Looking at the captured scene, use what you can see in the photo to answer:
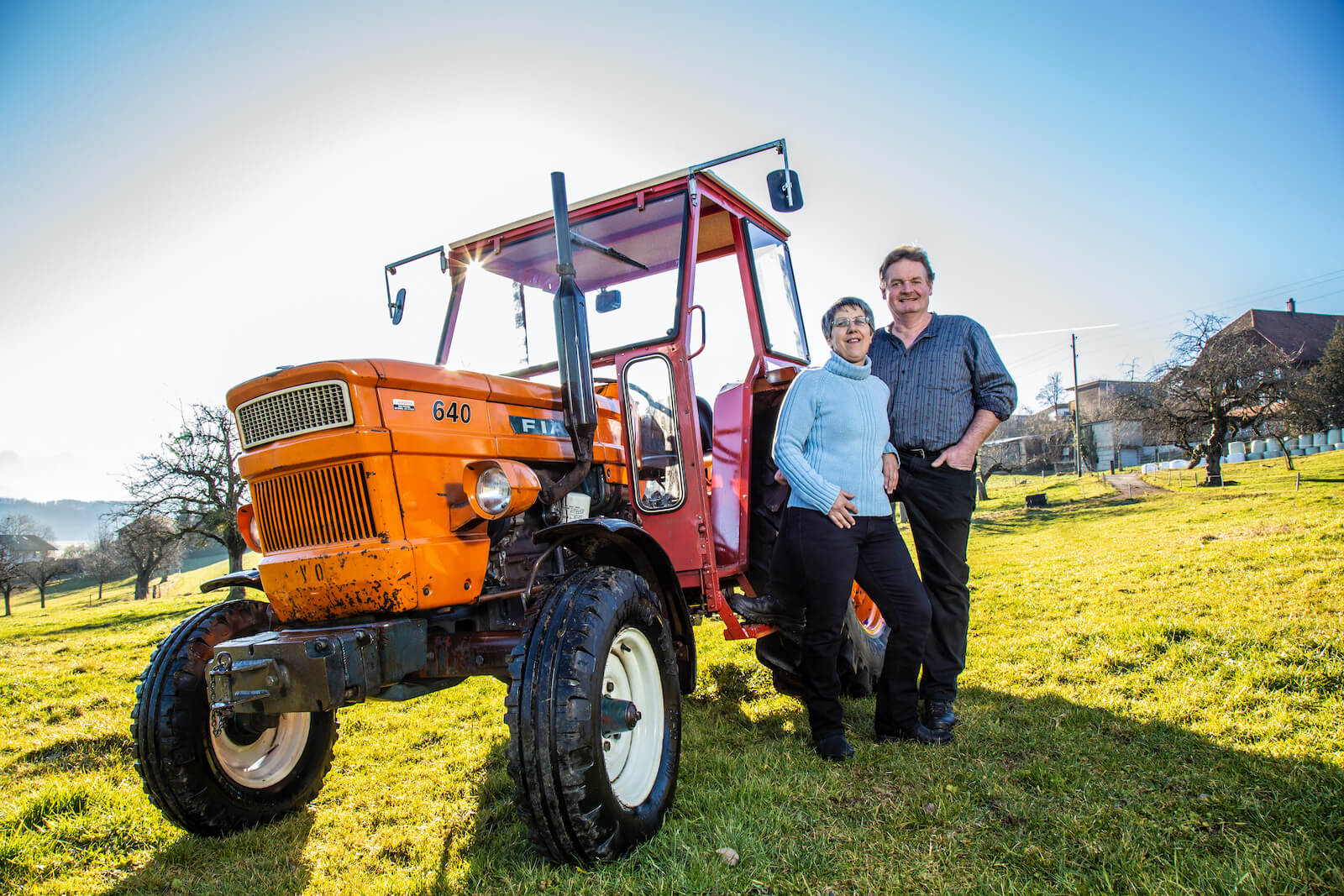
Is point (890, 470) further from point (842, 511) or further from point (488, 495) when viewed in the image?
point (488, 495)

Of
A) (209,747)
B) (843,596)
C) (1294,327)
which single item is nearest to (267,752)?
(209,747)

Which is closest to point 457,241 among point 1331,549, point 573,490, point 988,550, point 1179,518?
point 573,490

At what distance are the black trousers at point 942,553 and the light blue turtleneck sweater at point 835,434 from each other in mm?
276

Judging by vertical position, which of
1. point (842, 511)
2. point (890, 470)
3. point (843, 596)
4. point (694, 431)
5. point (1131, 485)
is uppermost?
point (694, 431)

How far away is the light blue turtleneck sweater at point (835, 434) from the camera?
10.5 feet

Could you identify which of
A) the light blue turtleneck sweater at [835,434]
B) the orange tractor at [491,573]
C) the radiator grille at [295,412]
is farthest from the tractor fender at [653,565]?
the radiator grille at [295,412]

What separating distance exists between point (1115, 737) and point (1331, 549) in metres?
5.42

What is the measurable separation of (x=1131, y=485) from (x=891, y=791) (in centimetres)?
2528

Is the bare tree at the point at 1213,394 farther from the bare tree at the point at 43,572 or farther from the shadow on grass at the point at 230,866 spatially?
the bare tree at the point at 43,572

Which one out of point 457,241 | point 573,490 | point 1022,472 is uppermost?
point 457,241

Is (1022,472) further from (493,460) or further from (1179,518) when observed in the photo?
(493,460)

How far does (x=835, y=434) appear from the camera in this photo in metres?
3.24

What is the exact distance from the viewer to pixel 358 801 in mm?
3184

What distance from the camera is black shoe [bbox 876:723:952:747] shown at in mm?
3230
